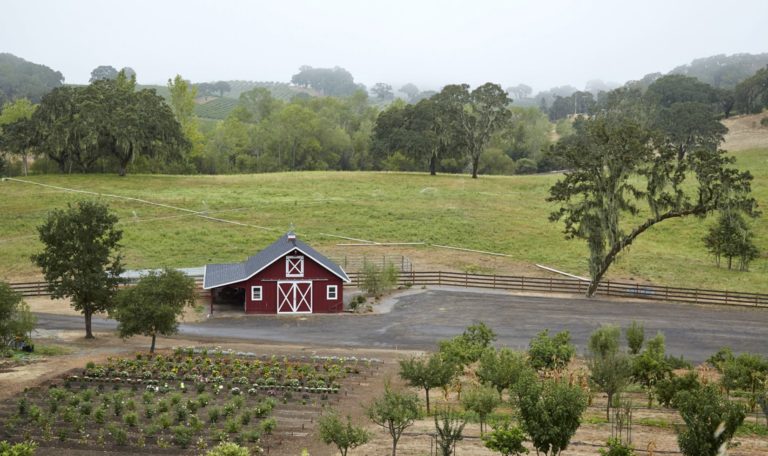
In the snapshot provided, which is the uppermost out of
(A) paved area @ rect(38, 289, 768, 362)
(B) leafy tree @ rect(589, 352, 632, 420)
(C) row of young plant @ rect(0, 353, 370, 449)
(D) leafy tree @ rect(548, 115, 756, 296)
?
(D) leafy tree @ rect(548, 115, 756, 296)

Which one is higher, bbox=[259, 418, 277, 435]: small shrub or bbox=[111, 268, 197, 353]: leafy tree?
bbox=[111, 268, 197, 353]: leafy tree

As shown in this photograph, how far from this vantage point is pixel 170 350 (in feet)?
103

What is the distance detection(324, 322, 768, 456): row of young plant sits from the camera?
16422 mm

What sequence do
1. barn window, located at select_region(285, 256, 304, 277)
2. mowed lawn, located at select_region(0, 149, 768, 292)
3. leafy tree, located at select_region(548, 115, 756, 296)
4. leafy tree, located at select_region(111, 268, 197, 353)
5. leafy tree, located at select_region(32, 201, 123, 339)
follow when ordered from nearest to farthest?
1. leafy tree, located at select_region(111, 268, 197, 353)
2. leafy tree, located at select_region(32, 201, 123, 339)
3. leafy tree, located at select_region(548, 115, 756, 296)
4. barn window, located at select_region(285, 256, 304, 277)
5. mowed lawn, located at select_region(0, 149, 768, 292)

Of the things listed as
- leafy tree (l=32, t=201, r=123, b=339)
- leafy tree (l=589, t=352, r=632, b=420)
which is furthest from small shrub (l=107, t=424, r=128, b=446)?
leafy tree (l=32, t=201, r=123, b=339)

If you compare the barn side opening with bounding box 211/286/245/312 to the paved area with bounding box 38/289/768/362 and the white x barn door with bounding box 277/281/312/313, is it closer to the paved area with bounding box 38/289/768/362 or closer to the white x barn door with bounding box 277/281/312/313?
the white x barn door with bounding box 277/281/312/313

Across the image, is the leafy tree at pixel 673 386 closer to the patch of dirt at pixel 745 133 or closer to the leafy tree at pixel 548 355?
the leafy tree at pixel 548 355

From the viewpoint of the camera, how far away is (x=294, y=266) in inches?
1618

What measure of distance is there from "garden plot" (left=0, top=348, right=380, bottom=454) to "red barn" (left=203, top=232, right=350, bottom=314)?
10.2m

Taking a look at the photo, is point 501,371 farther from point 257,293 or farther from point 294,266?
point 257,293

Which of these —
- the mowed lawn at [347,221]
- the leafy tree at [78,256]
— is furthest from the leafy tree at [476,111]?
the leafy tree at [78,256]

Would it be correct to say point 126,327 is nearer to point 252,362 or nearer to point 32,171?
point 252,362

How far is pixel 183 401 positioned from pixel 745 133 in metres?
105

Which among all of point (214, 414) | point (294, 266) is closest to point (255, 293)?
point (294, 266)
